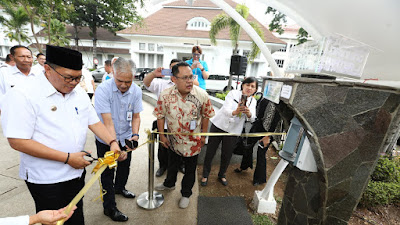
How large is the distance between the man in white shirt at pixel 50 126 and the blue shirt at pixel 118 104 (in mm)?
517

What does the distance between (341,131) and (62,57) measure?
203 centimetres

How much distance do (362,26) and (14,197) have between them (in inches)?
161

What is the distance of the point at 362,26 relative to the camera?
1.41m

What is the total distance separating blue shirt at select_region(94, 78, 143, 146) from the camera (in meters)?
2.01

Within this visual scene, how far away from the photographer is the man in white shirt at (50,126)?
1167mm

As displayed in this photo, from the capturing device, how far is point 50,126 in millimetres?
1275

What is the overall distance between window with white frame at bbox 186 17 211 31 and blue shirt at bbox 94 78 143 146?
609 inches

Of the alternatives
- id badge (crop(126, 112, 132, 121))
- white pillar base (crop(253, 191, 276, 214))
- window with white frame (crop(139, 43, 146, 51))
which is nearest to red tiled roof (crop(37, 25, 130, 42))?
window with white frame (crop(139, 43, 146, 51))

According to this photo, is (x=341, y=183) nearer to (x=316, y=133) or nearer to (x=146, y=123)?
(x=316, y=133)

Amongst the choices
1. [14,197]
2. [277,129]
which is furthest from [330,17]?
[14,197]

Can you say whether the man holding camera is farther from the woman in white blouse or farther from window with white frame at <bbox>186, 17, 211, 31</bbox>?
window with white frame at <bbox>186, 17, 211, 31</bbox>

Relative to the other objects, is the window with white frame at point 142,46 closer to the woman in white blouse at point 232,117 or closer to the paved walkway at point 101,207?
the paved walkway at point 101,207

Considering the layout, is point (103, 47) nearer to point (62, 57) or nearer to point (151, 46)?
point (151, 46)

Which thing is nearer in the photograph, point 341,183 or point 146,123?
point 341,183
